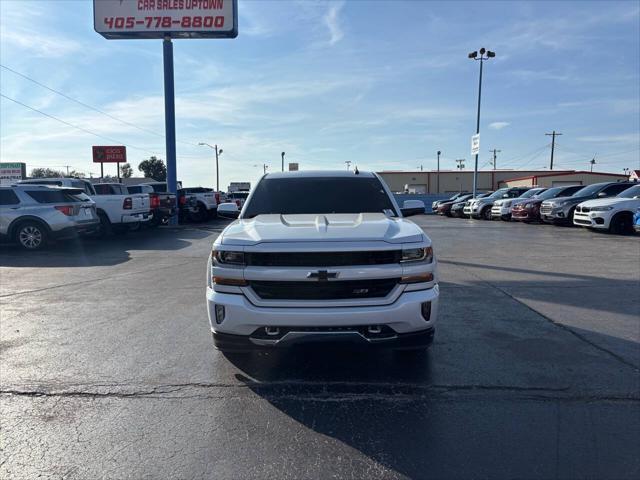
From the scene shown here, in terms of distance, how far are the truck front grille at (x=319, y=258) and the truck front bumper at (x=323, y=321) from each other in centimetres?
32

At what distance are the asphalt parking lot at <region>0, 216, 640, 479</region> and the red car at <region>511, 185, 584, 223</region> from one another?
15516mm

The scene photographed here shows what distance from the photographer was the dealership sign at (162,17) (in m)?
23.1

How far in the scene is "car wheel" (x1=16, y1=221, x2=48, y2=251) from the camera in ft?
Result: 42.4

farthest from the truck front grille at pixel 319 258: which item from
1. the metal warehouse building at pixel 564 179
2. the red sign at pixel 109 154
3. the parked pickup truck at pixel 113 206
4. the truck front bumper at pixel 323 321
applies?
the metal warehouse building at pixel 564 179

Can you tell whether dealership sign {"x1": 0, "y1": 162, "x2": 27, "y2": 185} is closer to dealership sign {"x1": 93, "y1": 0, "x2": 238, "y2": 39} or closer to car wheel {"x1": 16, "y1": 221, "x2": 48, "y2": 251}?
dealership sign {"x1": 93, "y1": 0, "x2": 238, "y2": 39}

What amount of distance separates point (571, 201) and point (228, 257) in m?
18.6

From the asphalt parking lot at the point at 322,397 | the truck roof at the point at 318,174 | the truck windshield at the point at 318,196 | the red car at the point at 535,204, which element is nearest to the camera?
the asphalt parking lot at the point at 322,397

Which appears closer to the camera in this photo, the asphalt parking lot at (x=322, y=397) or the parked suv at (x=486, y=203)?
the asphalt parking lot at (x=322, y=397)

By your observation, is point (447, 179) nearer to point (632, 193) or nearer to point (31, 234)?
point (632, 193)

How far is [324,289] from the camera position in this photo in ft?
12.3

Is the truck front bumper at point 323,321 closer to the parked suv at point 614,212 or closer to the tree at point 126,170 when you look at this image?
the parked suv at point 614,212

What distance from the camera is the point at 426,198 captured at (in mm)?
51031

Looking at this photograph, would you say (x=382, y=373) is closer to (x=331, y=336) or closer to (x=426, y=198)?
(x=331, y=336)

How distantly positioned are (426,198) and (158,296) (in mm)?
46035
